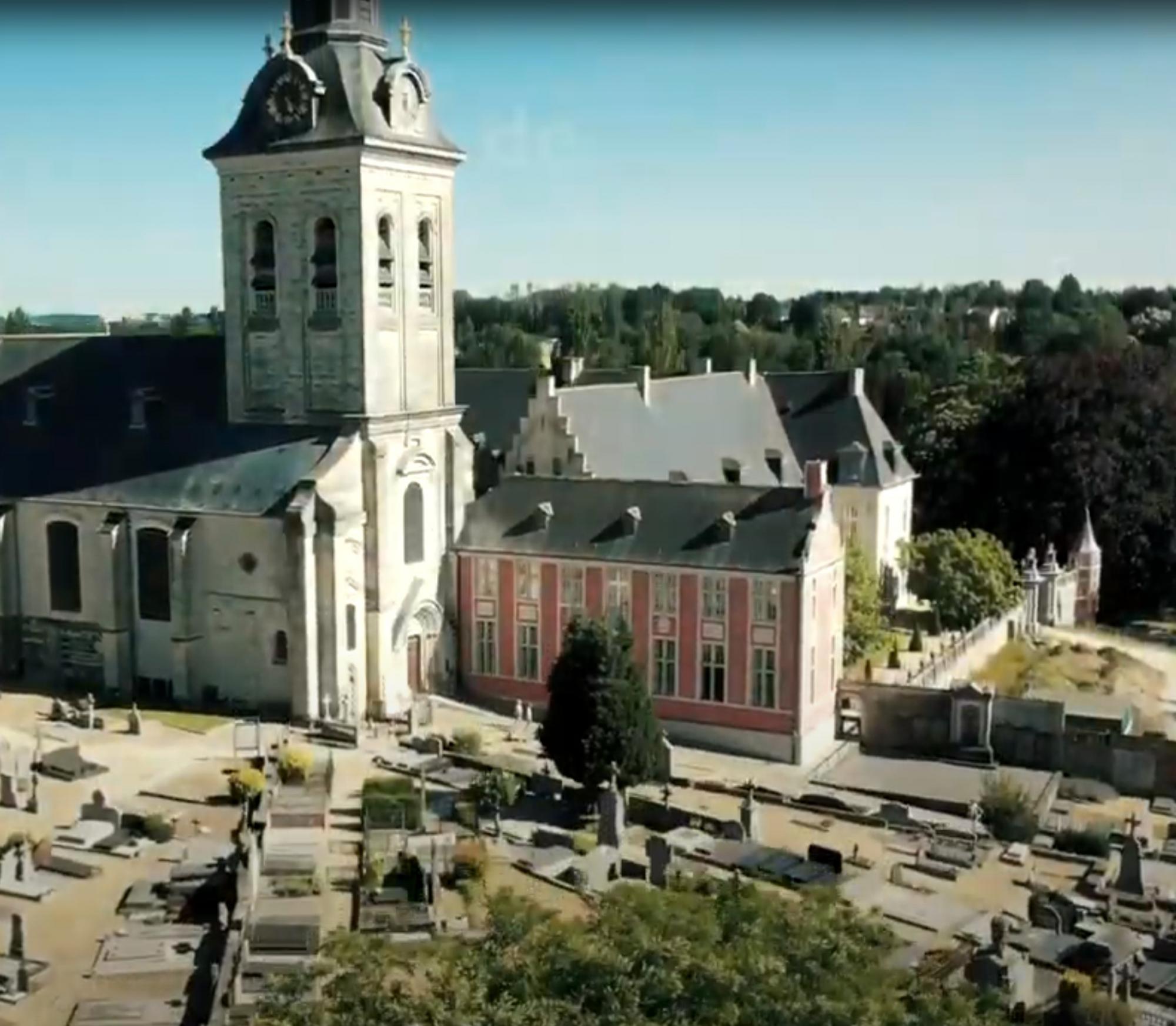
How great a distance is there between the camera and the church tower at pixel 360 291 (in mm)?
34188

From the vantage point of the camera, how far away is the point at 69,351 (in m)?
39.8

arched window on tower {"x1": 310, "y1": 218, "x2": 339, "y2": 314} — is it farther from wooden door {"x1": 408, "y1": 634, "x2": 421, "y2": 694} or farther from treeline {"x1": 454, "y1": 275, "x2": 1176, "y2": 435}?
treeline {"x1": 454, "y1": 275, "x2": 1176, "y2": 435}

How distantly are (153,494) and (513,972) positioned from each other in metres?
25.6

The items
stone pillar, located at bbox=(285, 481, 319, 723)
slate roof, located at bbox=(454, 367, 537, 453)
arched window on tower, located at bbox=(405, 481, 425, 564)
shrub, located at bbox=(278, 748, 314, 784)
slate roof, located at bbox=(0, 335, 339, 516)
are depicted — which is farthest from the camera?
slate roof, located at bbox=(454, 367, 537, 453)

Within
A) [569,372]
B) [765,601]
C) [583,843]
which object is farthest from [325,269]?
[583,843]

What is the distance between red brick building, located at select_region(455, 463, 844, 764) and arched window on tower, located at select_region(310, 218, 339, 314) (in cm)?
652

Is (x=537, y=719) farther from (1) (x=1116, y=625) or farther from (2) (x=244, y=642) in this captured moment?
(1) (x=1116, y=625)

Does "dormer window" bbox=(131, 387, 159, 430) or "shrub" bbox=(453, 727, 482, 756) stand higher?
"dormer window" bbox=(131, 387, 159, 430)

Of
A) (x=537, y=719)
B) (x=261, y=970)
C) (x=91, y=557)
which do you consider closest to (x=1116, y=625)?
(x=537, y=719)

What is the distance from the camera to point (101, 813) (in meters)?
26.5

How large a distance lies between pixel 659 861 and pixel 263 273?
1878 cm

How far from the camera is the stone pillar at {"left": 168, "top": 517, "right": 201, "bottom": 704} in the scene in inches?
1377

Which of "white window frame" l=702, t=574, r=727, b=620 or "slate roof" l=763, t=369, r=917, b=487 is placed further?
"slate roof" l=763, t=369, r=917, b=487

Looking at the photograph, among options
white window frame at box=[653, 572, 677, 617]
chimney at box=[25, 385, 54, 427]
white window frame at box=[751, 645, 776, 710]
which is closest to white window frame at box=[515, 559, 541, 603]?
white window frame at box=[653, 572, 677, 617]
